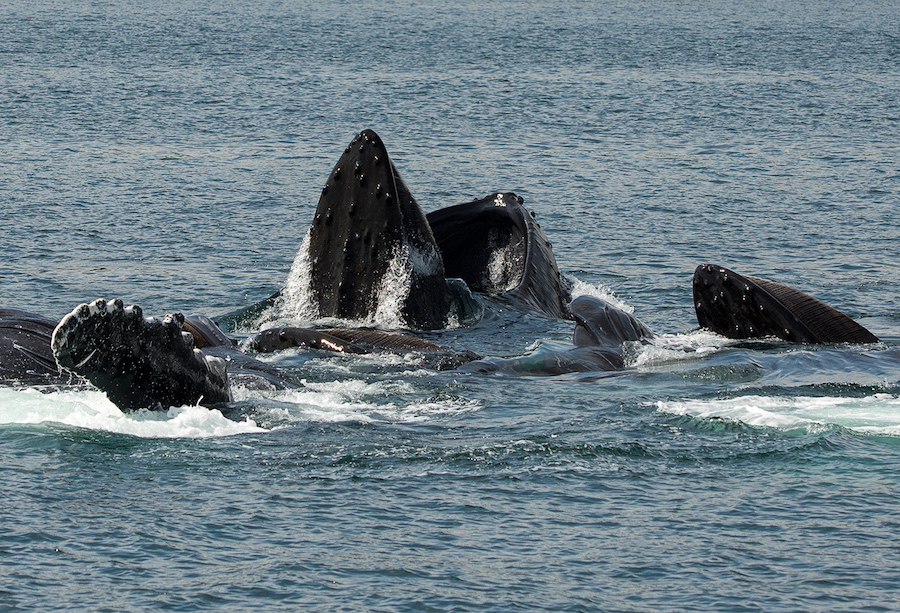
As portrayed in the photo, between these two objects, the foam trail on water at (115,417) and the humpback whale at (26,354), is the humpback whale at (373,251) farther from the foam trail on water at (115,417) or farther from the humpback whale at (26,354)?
the foam trail on water at (115,417)

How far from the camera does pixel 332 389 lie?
1160 centimetres

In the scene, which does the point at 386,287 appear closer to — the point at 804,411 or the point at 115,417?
the point at 115,417

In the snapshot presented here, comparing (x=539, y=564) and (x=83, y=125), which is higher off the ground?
(x=83, y=125)

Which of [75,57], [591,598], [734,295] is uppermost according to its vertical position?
[75,57]

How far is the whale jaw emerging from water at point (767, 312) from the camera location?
1321 centimetres

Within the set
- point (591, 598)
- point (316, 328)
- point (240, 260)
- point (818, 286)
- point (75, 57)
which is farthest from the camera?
point (75, 57)

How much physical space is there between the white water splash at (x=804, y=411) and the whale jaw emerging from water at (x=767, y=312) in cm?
185

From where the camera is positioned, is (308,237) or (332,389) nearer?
(332,389)

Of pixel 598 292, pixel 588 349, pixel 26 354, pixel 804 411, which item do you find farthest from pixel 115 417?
pixel 598 292

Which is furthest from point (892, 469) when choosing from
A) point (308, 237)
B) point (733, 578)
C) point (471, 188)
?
point (471, 188)

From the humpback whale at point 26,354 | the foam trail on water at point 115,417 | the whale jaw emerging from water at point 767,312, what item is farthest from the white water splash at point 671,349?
the humpback whale at point 26,354

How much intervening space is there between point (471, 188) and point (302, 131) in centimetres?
799

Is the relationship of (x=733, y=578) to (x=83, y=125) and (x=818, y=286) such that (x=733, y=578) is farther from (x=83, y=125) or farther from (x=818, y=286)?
(x=83, y=125)

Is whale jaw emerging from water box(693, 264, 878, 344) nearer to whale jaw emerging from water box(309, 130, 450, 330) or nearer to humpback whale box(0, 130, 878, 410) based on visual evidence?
humpback whale box(0, 130, 878, 410)
